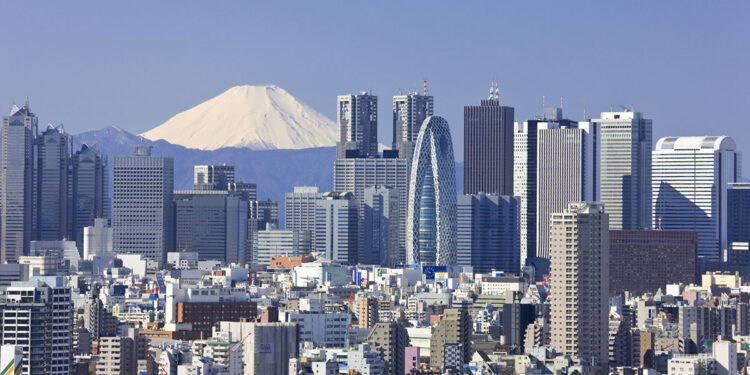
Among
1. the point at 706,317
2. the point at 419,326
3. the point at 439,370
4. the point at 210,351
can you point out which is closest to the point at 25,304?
the point at 210,351

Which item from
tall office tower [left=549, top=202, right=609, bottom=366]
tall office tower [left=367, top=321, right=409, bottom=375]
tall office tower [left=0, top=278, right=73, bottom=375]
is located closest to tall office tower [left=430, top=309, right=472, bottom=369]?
tall office tower [left=367, top=321, right=409, bottom=375]

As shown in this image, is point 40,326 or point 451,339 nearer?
point 40,326

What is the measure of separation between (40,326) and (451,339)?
32814 millimetres

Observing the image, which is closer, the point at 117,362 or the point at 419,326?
the point at 117,362

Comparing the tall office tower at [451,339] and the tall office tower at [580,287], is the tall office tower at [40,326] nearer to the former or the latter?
the tall office tower at [451,339]

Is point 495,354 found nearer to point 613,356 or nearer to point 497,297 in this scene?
point 613,356

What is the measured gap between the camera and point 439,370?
4397 inches

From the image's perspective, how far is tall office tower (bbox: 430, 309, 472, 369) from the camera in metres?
119

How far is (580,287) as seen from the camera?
393 ft

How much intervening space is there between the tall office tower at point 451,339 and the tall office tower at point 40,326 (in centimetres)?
2428

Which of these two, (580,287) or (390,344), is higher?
(580,287)

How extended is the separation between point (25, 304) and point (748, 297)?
311 ft

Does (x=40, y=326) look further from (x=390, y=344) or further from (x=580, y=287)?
(x=580, y=287)

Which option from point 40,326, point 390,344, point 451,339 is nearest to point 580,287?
point 451,339
